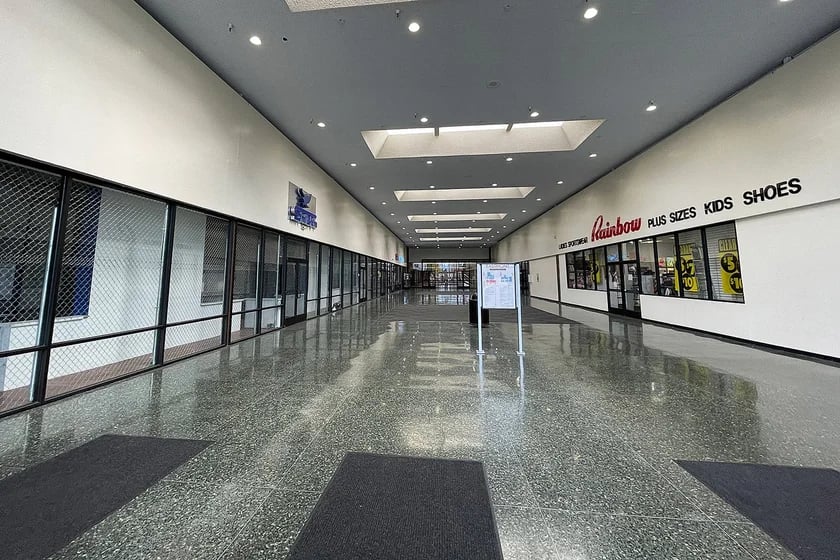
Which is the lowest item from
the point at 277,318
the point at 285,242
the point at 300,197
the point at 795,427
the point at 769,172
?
the point at 795,427

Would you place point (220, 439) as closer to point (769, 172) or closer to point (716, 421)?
point (716, 421)

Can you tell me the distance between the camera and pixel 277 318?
302 inches

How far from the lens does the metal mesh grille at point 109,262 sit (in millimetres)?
3564

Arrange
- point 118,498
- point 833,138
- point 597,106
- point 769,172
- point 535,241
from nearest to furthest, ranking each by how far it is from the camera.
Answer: point 118,498 → point 833,138 → point 769,172 → point 597,106 → point 535,241

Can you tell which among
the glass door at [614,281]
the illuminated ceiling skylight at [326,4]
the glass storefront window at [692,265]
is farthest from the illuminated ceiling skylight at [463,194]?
the illuminated ceiling skylight at [326,4]

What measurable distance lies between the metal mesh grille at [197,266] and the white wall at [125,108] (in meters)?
0.44

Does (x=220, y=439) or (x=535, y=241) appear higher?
(x=535, y=241)

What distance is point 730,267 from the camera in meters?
6.29

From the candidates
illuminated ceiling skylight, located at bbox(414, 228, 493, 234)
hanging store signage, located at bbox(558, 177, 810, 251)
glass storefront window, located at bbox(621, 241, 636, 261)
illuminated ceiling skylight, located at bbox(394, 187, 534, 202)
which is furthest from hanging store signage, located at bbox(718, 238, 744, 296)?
illuminated ceiling skylight, located at bbox(414, 228, 493, 234)

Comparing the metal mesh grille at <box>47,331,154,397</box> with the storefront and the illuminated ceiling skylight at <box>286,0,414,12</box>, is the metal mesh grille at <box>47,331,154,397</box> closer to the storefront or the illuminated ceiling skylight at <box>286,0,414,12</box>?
the illuminated ceiling skylight at <box>286,0,414,12</box>

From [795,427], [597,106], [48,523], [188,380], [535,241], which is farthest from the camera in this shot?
[535,241]

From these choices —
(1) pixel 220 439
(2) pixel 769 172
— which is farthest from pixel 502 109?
(1) pixel 220 439

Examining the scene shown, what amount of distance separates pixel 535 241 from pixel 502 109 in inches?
467

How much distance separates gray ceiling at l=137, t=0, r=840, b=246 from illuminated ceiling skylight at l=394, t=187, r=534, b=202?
5.30 metres
